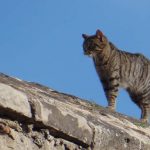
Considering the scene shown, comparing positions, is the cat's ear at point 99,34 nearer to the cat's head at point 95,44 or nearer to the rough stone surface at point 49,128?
the cat's head at point 95,44

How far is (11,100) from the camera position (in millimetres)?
3932

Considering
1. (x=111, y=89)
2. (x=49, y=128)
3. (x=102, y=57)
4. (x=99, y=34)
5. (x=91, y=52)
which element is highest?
(x=99, y=34)

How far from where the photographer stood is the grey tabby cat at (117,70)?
37.0 ft

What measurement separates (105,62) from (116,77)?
522mm

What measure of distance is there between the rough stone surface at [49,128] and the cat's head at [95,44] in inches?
280

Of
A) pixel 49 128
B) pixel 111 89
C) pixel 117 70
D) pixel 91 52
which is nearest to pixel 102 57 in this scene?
pixel 91 52

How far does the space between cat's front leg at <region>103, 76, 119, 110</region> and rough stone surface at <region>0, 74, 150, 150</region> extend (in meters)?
6.18

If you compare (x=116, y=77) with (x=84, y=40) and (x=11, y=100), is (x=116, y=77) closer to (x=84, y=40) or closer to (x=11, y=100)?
(x=84, y=40)

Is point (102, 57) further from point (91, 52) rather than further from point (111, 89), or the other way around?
point (111, 89)

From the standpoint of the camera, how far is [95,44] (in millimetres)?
11930

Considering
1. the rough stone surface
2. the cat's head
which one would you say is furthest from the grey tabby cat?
the rough stone surface

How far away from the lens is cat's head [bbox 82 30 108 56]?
11859 millimetres

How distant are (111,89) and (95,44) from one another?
4.17 feet

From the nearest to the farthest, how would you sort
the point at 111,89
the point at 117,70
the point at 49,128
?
1. the point at 49,128
2. the point at 111,89
3. the point at 117,70
